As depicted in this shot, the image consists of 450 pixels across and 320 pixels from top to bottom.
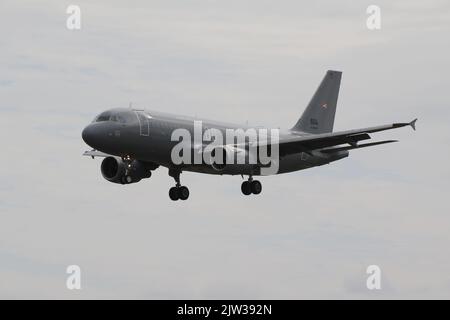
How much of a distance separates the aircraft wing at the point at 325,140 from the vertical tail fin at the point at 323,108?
6.78 meters

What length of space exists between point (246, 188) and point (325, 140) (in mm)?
7340

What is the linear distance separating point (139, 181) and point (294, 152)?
10.6 meters

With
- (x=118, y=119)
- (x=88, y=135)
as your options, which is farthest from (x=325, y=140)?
(x=88, y=135)

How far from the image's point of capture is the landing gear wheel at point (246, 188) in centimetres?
8244

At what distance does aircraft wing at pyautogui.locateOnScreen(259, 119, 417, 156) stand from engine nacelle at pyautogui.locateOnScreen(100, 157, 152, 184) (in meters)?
9.29

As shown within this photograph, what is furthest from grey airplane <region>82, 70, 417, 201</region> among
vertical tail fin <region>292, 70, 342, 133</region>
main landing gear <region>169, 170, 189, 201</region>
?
vertical tail fin <region>292, 70, 342, 133</region>

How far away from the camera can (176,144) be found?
75875 mm

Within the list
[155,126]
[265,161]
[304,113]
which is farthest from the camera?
[304,113]

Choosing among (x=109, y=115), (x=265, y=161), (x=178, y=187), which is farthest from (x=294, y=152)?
(x=109, y=115)

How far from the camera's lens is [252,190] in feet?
270

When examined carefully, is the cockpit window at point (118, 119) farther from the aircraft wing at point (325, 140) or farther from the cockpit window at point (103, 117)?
the aircraft wing at point (325, 140)

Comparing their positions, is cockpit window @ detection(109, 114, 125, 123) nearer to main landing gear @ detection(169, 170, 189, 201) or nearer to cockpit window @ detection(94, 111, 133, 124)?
cockpit window @ detection(94, 111, 133, 124)

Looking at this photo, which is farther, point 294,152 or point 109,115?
point 294,152

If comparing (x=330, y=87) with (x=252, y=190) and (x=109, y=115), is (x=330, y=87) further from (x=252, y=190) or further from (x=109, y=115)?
(x=109, y=115)
